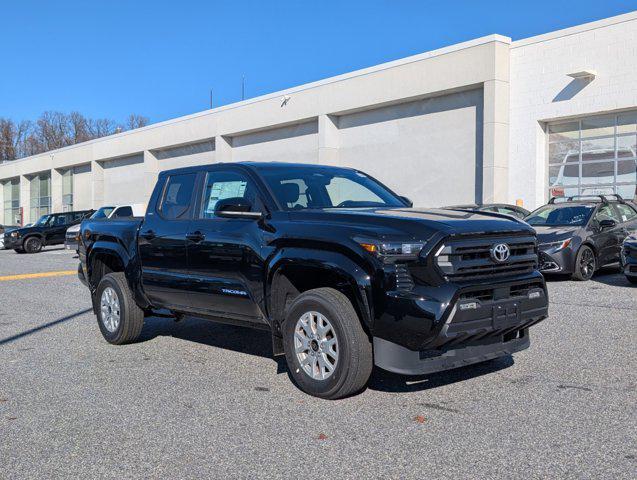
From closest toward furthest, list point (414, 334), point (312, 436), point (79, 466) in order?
point (79, 466), point (312, 436), point (414, 334)

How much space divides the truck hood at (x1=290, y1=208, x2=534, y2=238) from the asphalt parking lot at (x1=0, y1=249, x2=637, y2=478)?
125 cm

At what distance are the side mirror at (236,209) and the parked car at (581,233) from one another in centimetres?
799

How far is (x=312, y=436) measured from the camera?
15.0 ft

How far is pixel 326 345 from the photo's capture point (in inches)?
211

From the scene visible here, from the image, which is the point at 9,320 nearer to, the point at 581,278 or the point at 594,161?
the point at 581,278

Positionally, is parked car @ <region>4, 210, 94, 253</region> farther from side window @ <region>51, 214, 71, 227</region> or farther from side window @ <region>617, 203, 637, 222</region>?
side window @ <region>617, 203, 637, 222</region>

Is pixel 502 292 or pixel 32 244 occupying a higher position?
pixel 502 292

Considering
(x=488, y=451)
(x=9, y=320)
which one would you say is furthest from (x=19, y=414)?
(x=9, y=320)

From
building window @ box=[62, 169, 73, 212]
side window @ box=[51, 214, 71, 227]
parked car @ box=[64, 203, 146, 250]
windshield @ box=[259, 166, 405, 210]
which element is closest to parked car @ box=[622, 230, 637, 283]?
windshield @ box=[259, 166, 405, 210]

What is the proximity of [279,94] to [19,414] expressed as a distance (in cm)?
2870

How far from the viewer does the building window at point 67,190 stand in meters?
54.2

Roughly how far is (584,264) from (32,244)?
23843 mm

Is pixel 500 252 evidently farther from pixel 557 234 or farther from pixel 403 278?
pixel 557 234

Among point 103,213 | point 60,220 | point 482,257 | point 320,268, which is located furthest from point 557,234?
point 60,220
